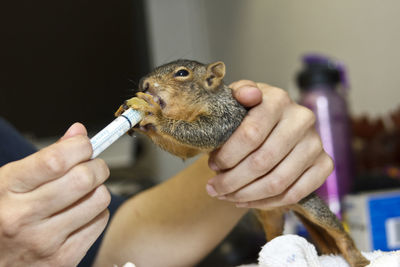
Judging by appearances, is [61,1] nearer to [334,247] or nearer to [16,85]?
[16,85]

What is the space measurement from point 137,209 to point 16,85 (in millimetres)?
1756

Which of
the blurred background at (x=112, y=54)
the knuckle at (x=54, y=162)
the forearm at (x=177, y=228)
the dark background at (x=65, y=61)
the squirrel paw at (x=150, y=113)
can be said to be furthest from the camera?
the dark background at (x=65, y=61)

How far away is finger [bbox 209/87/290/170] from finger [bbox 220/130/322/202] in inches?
2.6

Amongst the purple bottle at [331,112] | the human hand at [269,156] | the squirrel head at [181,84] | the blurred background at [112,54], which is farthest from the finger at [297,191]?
the blurred background at [112,54]

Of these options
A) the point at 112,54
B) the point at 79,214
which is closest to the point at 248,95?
the point at 79,214

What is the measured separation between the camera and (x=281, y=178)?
877mm

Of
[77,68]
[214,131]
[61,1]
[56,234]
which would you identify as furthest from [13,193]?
[61,1]

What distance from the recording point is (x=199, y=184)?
124 centimetres

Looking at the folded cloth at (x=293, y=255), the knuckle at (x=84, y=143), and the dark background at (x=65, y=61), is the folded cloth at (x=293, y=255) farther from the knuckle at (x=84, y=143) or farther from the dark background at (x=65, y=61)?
the dark background at (x=65, y=61)

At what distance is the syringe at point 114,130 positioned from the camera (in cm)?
71

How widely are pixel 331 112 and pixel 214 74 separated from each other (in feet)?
3.01

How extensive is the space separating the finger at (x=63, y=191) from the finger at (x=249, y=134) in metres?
0.28

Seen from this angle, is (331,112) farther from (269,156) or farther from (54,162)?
(54,162)

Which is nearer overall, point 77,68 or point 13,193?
point 13,193
